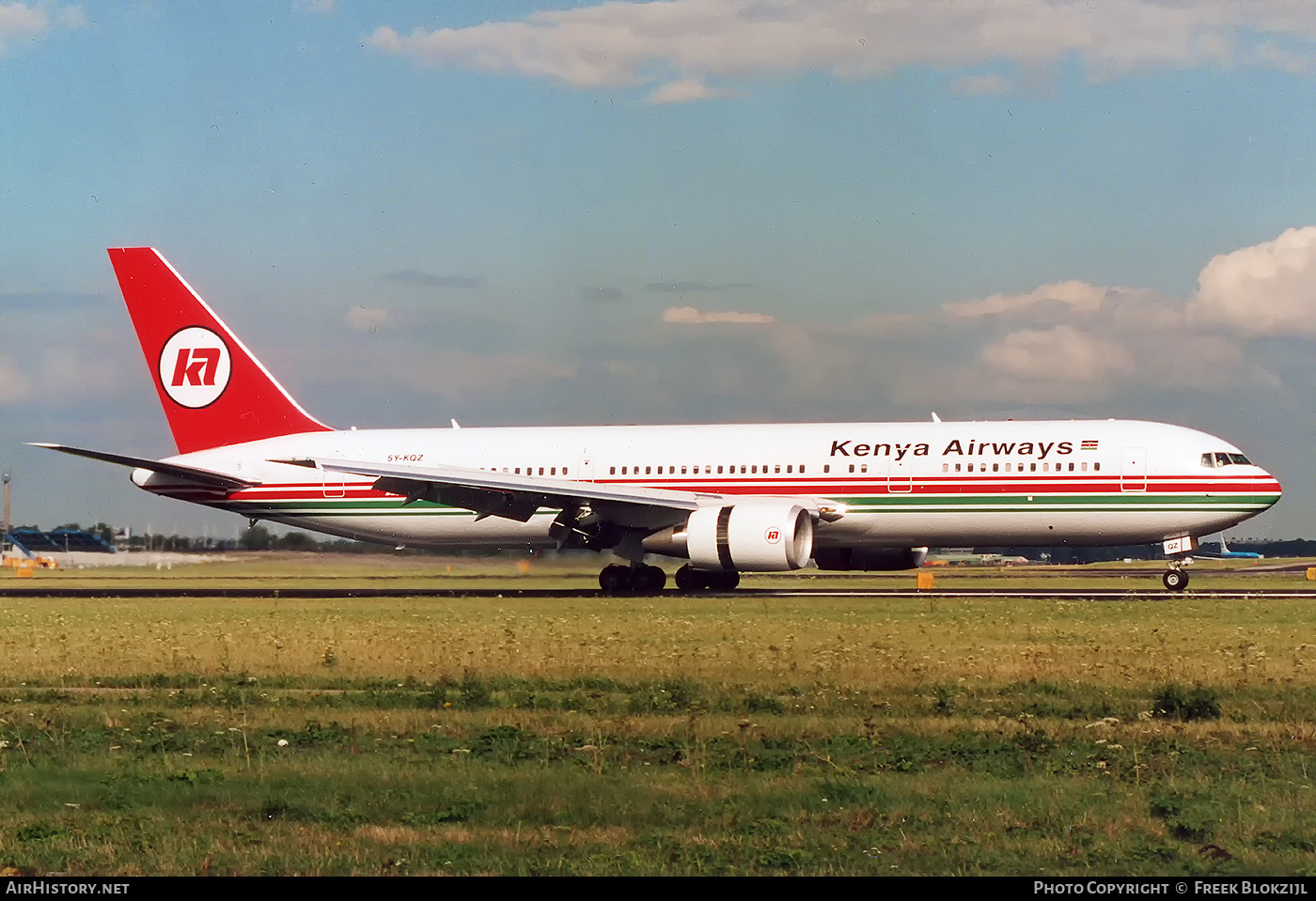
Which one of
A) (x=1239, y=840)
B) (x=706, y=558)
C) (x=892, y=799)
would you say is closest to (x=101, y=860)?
(x=892, y=799)

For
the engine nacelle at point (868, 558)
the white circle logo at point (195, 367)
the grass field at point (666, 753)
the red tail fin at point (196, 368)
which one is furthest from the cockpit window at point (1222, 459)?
the white circle logo at point (195, 367)

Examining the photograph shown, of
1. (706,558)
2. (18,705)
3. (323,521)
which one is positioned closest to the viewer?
(18,705)

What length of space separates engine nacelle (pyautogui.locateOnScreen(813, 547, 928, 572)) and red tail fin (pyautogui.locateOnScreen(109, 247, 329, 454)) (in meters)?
16.1

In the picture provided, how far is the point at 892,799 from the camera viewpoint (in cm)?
1015

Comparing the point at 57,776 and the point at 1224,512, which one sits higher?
the point at 1224,512

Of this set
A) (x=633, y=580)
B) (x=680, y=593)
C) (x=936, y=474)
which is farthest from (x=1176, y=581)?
(x=633, y=580)

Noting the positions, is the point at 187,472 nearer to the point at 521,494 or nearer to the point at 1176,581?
the point at 521,494

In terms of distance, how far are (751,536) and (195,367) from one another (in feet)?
65.9

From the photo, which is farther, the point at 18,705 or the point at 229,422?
the point at 229,422

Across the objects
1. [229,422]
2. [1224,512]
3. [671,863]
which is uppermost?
[229,422]

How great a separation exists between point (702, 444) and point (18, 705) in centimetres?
2626

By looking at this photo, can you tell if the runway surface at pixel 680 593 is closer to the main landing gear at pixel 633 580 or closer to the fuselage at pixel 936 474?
the main landing gear at pixel 633 580

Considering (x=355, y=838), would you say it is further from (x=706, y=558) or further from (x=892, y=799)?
(x=706, y=558)

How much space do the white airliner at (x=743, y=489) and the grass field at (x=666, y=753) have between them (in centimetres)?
1286
